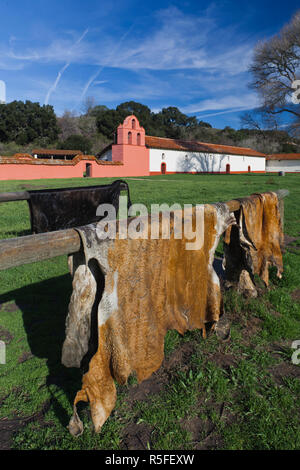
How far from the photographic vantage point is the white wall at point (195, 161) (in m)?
38.7

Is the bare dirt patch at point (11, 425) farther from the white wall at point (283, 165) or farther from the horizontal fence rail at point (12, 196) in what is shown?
the white wall at point (283, 165)

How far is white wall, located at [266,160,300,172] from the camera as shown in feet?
183

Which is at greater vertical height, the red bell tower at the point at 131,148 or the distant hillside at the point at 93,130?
the distant hillside at the point at 93,130

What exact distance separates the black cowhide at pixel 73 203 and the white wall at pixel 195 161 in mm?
35284

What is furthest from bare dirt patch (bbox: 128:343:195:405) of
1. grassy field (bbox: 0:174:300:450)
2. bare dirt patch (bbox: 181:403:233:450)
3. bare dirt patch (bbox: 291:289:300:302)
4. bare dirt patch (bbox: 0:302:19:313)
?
bare dirt patch (bbox: 0:302:19:313)

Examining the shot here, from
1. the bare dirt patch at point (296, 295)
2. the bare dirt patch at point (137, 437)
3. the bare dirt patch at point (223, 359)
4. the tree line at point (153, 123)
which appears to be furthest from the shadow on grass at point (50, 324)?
the tree line at point (153, 123)

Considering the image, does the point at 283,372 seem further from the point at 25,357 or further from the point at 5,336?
the point at 5,336

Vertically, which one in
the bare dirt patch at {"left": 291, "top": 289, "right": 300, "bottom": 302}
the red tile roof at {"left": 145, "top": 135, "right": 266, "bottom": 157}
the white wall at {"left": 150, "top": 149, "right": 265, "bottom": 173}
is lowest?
the bare dirt patch at {"left": 291, "top": 289, "right": 300, "bottom": 302}

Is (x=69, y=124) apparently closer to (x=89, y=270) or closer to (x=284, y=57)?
(x=284, y=57)

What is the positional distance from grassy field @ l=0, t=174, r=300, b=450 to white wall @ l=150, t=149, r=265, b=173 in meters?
36.2

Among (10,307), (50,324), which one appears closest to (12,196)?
(10,307)

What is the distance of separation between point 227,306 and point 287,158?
60.8 metres

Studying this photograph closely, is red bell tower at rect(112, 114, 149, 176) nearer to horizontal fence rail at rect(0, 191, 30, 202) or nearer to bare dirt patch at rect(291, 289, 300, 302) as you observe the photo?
horizontal fence rail at rect(0, 191, 30, 202)

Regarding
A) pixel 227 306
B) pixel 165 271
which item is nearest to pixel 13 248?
pixel 165 271
